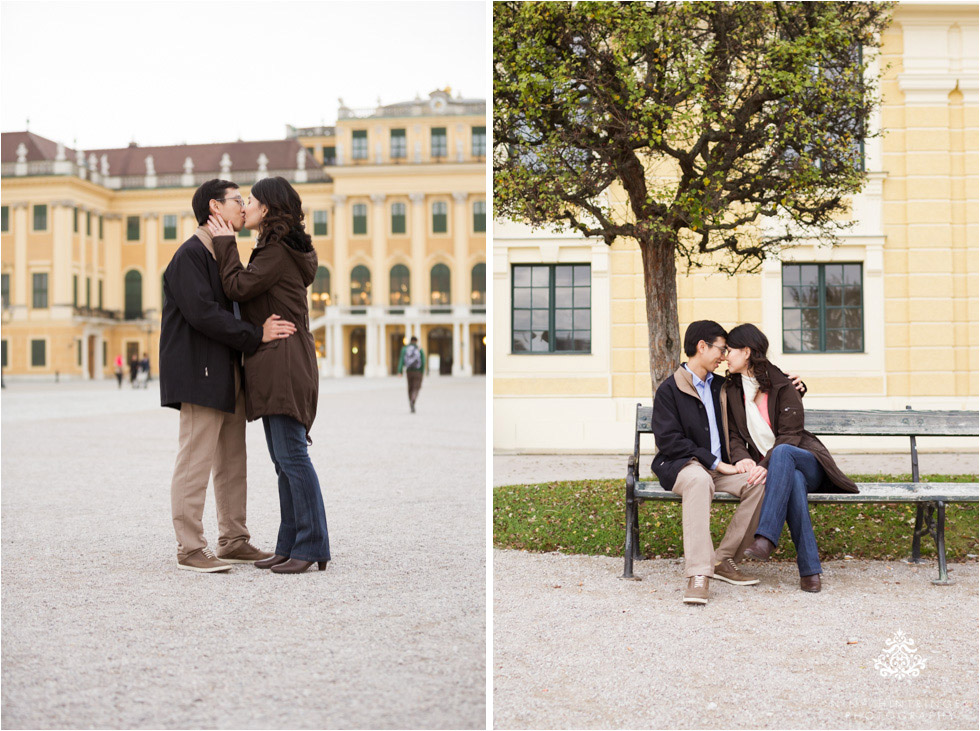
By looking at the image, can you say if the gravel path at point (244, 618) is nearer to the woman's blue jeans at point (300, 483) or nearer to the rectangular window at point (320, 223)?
the woman's blue jeans at point (300, 483)

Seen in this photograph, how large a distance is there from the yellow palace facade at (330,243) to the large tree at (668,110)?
160 feet

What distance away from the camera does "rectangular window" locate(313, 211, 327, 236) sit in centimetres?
6250

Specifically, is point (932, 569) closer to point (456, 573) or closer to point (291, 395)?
point (456, 573)

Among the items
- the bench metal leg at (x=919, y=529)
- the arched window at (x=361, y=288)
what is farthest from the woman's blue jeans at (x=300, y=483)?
the arched window at (x=361, y=288)

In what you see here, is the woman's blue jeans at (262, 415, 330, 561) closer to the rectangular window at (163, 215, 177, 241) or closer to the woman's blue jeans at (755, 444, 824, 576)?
the woman's blue jeans at (755, 444, 824, 576)

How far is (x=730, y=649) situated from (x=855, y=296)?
7.21m

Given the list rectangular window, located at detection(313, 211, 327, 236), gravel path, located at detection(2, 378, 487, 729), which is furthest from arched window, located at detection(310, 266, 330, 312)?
gravel path, located at detection(2, 378, 487, 729)

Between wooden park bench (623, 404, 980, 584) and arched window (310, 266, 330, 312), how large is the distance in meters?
55.2

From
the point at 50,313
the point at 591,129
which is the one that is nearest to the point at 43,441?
the point at 591,129

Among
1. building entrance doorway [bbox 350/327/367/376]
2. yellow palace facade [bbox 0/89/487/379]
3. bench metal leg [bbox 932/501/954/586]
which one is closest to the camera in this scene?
bench metal leg [bbox 932/501/954/586]

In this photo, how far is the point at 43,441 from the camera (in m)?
11.1

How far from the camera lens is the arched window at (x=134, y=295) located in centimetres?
6275

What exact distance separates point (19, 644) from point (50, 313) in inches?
2333

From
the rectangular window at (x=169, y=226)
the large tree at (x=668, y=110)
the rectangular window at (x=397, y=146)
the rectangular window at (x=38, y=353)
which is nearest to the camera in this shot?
the large tree at (x=668, y=110)
